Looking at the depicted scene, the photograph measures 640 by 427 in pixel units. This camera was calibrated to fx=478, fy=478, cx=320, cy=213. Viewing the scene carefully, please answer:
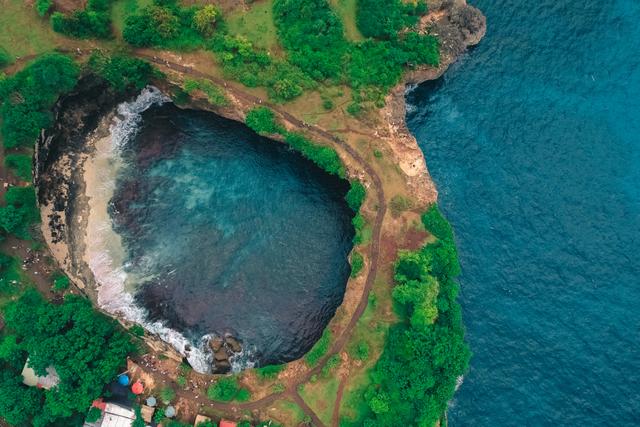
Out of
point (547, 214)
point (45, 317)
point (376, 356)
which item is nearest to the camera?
point (45, 317)

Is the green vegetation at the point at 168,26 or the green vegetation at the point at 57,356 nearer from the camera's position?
the green vegetation at the point at 57,356

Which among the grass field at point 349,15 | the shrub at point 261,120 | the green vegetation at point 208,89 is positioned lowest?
the green vegetation at point 208,89

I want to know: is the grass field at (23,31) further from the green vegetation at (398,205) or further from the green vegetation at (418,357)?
the green vegetation at (418,357)

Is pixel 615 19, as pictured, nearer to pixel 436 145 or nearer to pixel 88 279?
pixel 436 145

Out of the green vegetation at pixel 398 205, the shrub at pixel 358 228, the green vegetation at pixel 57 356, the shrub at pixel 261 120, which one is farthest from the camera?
the shrub at pixel 261 120

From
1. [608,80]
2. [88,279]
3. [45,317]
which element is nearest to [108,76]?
[88,279]

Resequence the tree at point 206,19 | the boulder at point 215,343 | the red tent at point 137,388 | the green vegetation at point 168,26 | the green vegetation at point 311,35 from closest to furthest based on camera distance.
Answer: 1. the red tent at point 137,388
2. the boulder at point 215,343
3. the green vegetation at point 168,26
4. the tree at point 206,19
5. the green vegetation at point 311,35

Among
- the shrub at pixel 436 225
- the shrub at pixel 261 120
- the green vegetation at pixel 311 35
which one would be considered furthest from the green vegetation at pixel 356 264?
the green vegetation at pixel 311 35
